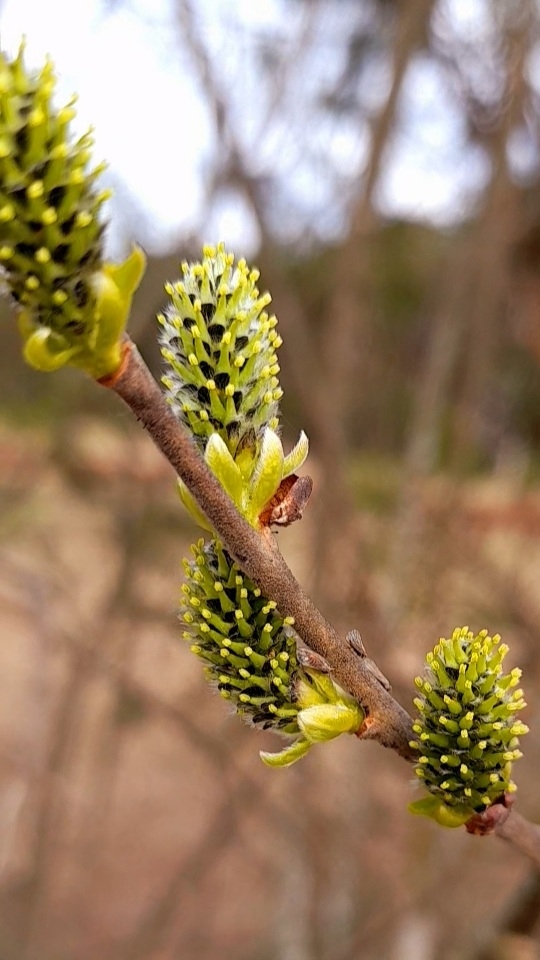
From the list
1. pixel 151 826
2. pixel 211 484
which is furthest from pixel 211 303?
pixel 151 826

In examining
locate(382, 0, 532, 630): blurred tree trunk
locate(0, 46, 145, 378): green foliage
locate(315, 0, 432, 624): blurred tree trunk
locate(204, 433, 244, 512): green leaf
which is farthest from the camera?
locate(382, 0, 532, 630): blurred tree trunk

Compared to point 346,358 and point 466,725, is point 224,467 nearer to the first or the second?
point 466,725

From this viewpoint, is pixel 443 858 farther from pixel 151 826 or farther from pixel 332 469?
pixel 151 826

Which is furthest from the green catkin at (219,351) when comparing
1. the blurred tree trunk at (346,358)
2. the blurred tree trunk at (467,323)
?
the blurred tree trunk at (467,323)

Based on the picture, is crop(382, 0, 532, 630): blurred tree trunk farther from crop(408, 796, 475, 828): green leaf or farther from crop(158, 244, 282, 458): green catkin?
crop(158, 244, 282, 458): green catkin

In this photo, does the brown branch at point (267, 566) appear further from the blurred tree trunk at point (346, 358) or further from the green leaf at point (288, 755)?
the blurred tree trunk at point (346, 358)

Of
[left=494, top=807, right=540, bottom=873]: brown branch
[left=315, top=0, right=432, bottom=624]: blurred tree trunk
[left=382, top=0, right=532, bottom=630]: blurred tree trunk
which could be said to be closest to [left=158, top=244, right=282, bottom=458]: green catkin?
[left=494, top=807, right=540, bottom=873]: brown branch

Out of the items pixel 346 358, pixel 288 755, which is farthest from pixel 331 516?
pixel 288 755
